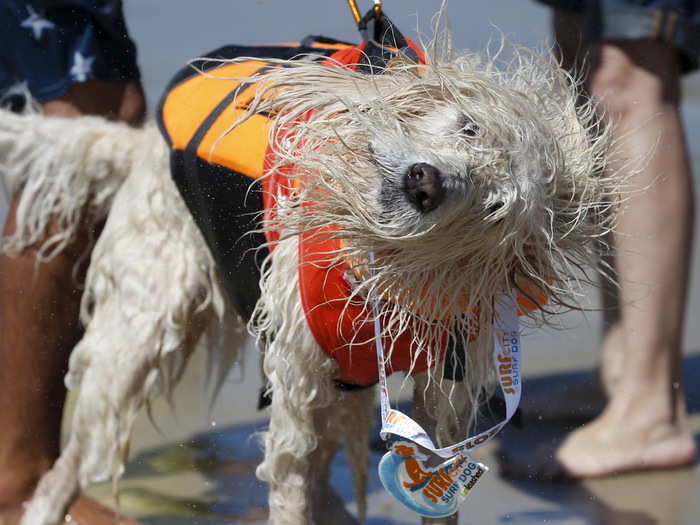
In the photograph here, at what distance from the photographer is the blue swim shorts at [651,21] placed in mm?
2539

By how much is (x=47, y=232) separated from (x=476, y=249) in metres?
1.32

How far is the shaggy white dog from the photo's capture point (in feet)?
4.75

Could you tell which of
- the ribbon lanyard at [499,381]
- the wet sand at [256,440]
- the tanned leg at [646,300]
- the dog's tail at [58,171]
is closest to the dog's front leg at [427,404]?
the ribbon lanyard at [499,381]

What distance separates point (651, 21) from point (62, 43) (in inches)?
61.6

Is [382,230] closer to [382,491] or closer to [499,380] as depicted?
[499,380]

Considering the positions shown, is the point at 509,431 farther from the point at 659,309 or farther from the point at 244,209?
the point at 244,209

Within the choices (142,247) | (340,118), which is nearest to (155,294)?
(142,247)

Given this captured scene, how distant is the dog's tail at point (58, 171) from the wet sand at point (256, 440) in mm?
454

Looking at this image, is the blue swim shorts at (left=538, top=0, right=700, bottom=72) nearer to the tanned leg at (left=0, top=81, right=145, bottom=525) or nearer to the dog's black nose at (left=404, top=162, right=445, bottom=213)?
the tanned leg at (left=0, top=81, right=145, bottom=525)

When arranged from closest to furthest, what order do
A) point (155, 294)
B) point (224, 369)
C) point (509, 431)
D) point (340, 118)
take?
point (340, 118), point (155, 294), point (224, 369), point (509, 431)

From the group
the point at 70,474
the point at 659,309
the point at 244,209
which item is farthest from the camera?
the point at 659,309

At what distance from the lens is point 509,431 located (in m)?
3.12

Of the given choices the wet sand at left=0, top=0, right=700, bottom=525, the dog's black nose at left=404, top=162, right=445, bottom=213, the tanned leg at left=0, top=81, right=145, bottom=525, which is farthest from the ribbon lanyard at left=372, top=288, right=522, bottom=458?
the tanned leg at left=0, top=81, right=145, bottom=525

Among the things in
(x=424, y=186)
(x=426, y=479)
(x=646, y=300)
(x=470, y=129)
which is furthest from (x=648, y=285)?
(x=424, y=186)
